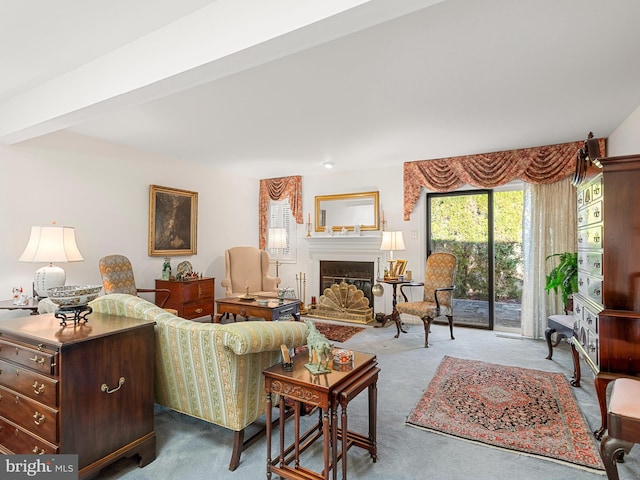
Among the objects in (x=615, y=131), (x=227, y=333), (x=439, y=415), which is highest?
(x=615, y=131)

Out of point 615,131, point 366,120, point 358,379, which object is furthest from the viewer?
point 615,131

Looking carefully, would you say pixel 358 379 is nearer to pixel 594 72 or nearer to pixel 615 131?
pixel 594 72

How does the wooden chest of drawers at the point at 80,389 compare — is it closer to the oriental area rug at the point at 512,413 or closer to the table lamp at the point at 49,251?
the table lamp at the point at 49,251

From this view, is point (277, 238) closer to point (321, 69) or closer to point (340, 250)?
point (340, 250)

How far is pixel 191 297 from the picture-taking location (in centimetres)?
502

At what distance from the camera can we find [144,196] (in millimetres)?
4961

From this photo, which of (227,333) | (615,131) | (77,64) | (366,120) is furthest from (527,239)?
(77,64)

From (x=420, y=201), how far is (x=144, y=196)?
409cm

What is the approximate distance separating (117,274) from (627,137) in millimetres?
5826

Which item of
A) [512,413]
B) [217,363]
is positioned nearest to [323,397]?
[217,363]

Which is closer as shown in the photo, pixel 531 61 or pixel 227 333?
pixel 227 333

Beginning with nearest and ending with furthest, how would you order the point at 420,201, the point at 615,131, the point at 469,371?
the point at 469,371 → the point at 615,131 → the point at 420,201

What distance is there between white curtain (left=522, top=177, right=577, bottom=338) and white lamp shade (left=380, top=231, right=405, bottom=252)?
165cm

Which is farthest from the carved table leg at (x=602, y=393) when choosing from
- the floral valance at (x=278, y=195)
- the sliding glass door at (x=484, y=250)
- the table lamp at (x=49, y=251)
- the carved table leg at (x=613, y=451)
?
the floral valance at (x=278, y=195)
